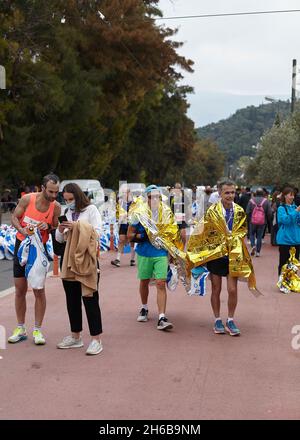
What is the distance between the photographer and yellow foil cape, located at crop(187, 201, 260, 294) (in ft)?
23.3

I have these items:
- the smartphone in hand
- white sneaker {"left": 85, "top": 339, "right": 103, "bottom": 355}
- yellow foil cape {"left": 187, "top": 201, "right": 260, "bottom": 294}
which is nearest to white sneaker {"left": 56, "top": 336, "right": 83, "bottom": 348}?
white sneaker {"left": 85, "top": 339, "right": 103, "bottom": 355}

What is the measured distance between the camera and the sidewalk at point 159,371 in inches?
189

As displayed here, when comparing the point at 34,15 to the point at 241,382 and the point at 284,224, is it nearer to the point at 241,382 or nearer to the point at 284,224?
the point at 284,224

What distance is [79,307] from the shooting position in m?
6.55

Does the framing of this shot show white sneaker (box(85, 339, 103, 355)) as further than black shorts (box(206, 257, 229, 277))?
No

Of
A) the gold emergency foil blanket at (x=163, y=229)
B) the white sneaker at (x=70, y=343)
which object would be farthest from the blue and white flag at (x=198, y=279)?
the white sneaker at (x=70, y=343)

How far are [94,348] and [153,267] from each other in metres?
1.56

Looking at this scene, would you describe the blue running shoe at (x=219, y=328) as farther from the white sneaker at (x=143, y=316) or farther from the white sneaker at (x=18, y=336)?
the white sneaker at (x=18, y=336)

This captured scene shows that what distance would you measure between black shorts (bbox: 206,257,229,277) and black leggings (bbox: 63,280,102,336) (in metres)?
1.48

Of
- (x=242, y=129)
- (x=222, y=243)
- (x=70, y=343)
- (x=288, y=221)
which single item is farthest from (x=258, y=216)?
(x=242, y=129)

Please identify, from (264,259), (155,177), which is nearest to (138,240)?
(264,259)

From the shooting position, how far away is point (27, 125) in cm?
2617

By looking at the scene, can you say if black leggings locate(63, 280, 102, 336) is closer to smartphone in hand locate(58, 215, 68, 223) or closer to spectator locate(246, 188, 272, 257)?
smartphone in hand locate(58, 215, 68, 223)

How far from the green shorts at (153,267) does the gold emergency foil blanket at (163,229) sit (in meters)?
0.16
